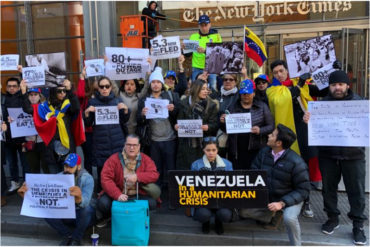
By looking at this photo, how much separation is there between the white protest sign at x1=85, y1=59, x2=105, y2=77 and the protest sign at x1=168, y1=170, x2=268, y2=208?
246 cm

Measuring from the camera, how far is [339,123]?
3955 millimetres

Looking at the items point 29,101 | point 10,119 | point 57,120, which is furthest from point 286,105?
point 10,119

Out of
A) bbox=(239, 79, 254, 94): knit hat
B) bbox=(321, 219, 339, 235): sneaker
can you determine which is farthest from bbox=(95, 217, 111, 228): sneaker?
bbox=(321, 219, 339, 235): sneaker

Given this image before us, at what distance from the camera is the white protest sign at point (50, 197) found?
409 cm

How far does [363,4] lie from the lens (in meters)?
8.99

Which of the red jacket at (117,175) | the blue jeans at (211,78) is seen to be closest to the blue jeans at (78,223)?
the red jacket at (117,175)

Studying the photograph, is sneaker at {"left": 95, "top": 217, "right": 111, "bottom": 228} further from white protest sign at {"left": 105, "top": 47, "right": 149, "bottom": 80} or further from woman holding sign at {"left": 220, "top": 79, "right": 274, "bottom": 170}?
white protest sign at {"left": 105, "top": 47, "right": 149, "bottom": 80}

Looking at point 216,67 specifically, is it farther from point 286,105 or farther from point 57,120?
point 57,120

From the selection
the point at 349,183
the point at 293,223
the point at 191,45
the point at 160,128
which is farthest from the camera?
the point at 191,45

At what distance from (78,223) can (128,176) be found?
32.9 inches

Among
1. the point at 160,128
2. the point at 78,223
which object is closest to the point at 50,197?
the point at 78,223

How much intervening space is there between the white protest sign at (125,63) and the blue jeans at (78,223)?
82.4 inches

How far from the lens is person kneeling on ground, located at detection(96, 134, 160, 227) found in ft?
13.9

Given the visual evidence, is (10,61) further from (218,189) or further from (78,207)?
(218,189)
